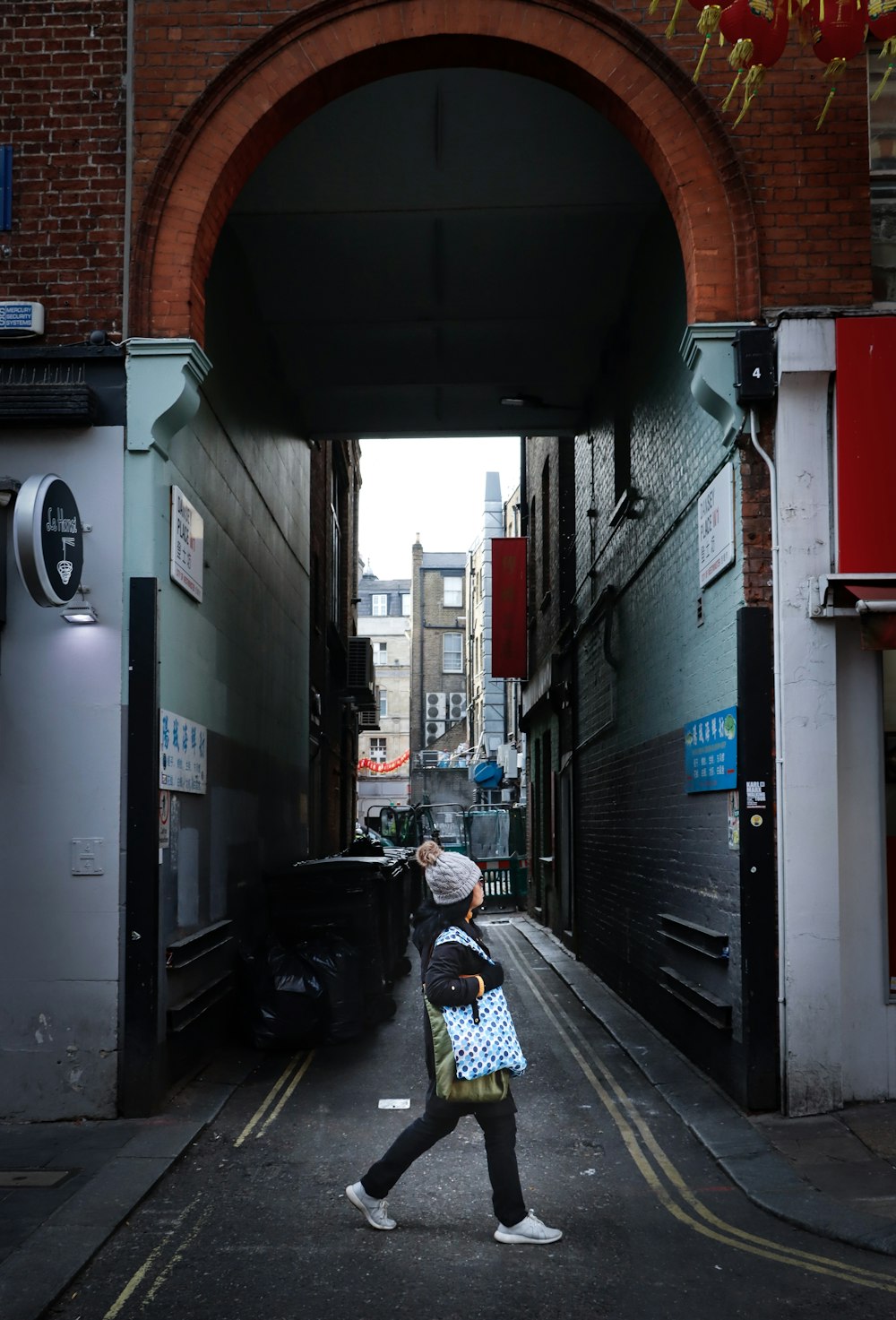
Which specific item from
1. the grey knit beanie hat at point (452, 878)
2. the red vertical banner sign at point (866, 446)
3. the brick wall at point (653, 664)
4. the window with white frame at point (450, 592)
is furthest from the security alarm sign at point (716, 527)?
the window with white frame at point (450, 592)

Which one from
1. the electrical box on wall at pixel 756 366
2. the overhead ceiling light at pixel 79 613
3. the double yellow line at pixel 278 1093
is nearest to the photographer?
the double yellow line at pixel 278 1093

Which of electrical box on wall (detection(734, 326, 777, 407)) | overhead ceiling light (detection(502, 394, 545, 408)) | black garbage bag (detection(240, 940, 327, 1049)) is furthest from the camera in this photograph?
overhead ceiling light (detection(502, 394, 545, 408))

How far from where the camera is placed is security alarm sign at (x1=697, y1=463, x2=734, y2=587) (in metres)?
8.33

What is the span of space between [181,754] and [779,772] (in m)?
4.00

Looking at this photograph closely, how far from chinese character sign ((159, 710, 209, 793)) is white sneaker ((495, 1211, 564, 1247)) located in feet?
12.2

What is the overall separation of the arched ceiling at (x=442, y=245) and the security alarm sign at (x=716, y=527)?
3.03 m

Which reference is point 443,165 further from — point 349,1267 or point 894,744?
point 349,1267

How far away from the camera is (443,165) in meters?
11.0

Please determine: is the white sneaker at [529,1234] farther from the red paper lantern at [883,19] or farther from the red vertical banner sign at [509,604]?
the red vertical banner sign at [509,604]

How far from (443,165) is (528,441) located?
50.4 ft

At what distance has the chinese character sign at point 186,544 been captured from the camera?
8.78 m

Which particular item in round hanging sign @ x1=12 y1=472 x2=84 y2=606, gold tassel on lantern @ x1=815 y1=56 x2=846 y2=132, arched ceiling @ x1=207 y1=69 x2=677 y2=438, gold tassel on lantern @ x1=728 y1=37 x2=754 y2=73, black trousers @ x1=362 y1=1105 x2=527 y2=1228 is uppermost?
arched ceiling @ x1=207 y1=69 x2=677 y2=438

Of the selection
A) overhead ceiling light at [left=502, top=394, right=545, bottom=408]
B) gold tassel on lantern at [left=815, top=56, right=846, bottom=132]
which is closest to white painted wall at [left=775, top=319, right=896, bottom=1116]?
gold tassel on lantern at [left=815, top=56, right=846, bottom=132]

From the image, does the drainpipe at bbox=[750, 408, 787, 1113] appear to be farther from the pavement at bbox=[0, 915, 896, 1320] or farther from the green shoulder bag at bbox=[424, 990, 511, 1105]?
the green shoulder bag at bbox=[424, 990, 511, 1105]
